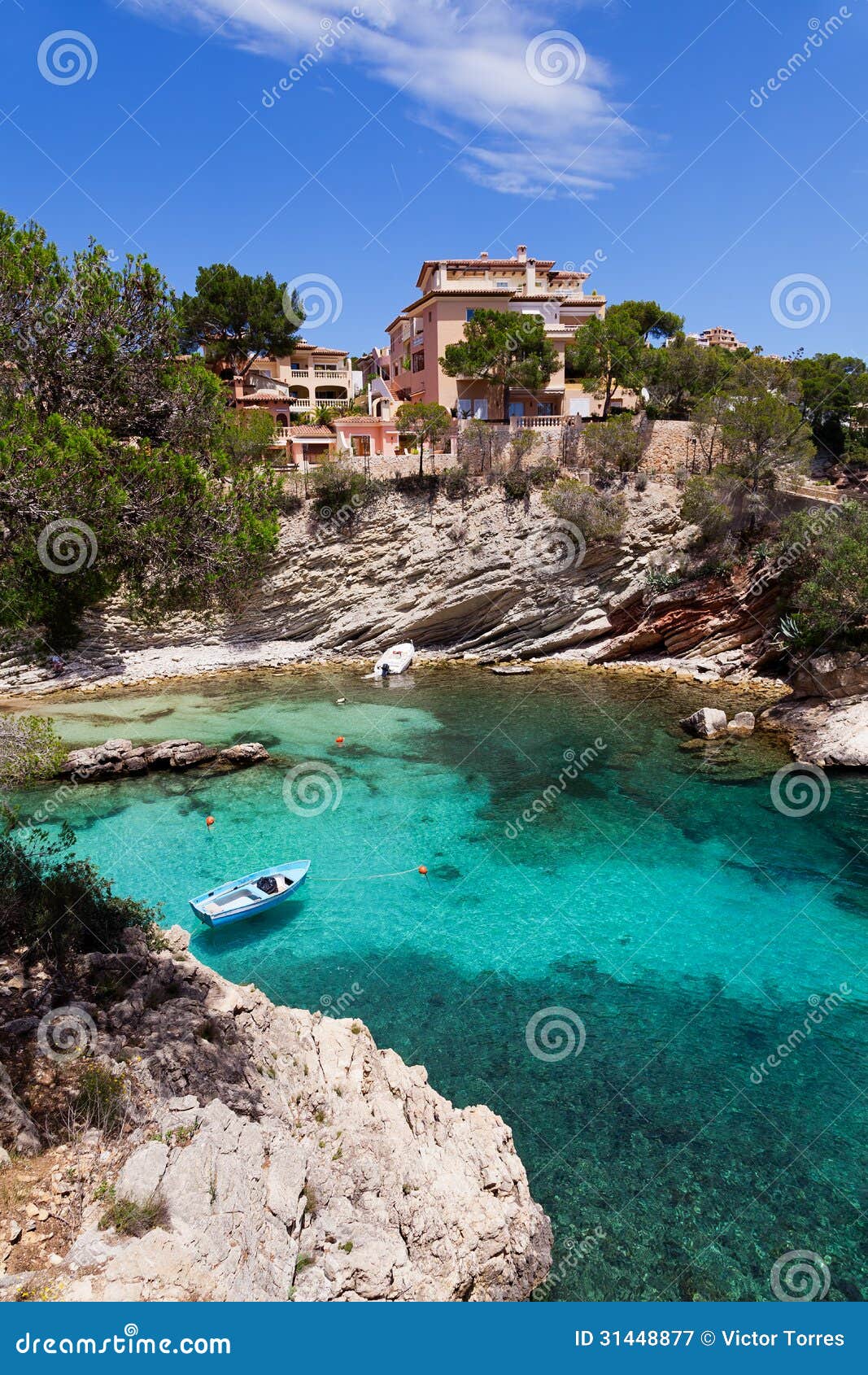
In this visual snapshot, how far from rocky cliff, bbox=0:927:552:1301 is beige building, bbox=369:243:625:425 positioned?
37.8m

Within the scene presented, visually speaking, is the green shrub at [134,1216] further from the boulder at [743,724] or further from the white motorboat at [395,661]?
the white motorboat at [395,661]

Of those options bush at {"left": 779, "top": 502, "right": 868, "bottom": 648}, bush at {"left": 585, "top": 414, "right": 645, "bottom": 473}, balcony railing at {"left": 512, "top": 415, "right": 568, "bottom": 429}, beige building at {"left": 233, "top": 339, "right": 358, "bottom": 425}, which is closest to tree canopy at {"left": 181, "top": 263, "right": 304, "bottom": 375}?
beige building at {"left": 233, "top": 339, "right": 358, "bottom": 425}

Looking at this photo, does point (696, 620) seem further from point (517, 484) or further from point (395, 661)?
point (395, 661)

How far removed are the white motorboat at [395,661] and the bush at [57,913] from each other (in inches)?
864

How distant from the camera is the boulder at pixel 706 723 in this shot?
24.2 metres

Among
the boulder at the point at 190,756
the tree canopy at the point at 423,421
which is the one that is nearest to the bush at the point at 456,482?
the tree canopy at the point at 423,421

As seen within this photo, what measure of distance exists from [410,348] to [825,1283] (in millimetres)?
49165

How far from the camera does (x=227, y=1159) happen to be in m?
6.49

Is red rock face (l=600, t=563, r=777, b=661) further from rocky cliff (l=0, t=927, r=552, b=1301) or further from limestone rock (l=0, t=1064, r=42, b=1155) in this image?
limestone rock (l=0, t=1064, r=42, b=1155)

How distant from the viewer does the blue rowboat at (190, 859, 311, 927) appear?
595 inches

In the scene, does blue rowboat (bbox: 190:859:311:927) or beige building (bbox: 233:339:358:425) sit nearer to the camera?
blue rowboat (bbox: 190:859:311:927)

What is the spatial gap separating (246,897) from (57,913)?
233 inches
